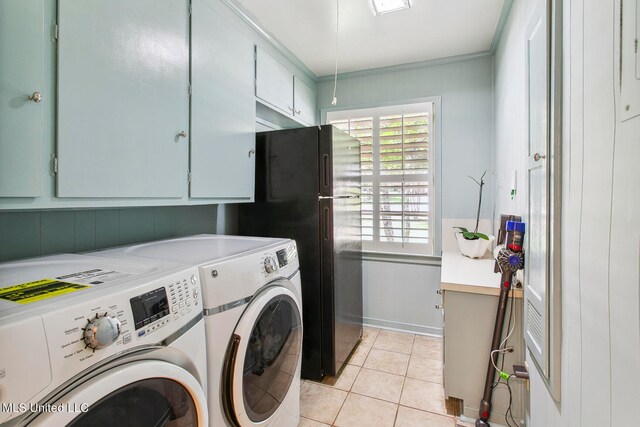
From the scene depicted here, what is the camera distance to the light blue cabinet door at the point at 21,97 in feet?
2.77

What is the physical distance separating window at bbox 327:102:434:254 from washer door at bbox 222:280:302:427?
1.66 meters

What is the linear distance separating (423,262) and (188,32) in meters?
2.47

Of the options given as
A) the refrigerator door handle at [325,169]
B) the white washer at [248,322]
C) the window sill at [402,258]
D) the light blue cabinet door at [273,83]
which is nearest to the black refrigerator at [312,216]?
the refrigerator door handle at [325,169]

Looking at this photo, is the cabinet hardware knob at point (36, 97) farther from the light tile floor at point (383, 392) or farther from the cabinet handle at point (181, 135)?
the light tile floor at point (383, 392)

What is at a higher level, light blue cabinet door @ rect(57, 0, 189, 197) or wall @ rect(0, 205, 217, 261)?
light blue cabinet door @ rect(57, 0, 189, 197)

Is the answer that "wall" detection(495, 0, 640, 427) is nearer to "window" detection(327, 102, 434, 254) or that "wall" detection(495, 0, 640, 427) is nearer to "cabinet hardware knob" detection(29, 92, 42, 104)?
"cabinet hardware knob" detection(29, 92, 42, 104)

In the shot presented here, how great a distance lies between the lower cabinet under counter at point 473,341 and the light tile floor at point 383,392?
0.21m

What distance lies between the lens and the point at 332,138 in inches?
80.4

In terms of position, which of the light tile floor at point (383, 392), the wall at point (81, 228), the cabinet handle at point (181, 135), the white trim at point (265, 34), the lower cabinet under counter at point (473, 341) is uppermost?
the white trim at point (265, 34)

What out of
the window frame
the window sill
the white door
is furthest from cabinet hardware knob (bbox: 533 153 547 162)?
the window sill

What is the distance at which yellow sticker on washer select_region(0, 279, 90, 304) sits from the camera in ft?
2.18

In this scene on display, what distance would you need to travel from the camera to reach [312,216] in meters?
2.06

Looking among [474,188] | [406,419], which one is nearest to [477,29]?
[474,188]

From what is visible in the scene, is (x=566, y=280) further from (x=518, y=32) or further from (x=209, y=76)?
(x=209, y=76)
